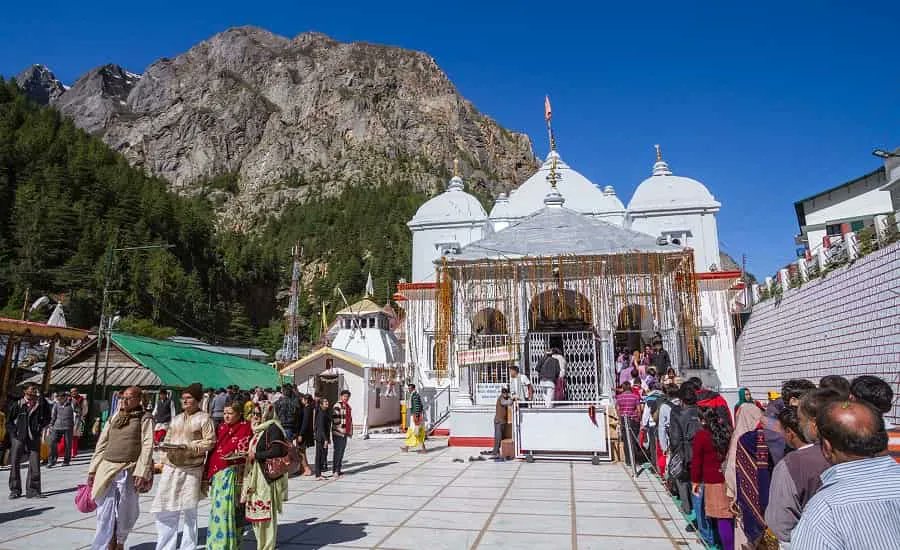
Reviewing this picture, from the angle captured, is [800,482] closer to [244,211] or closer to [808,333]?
[808,333]

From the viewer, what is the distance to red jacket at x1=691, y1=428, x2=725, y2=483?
182 inches

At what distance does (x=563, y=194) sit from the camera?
917 inches

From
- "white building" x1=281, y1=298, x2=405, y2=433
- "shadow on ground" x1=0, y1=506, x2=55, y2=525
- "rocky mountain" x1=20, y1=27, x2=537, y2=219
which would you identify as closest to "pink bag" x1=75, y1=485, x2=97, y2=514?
"shadow on ground" x1=0, y1=506, x2=55, y2=525

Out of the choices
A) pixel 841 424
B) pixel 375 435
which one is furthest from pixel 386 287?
pixel 841 424

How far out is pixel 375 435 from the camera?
1806 cm

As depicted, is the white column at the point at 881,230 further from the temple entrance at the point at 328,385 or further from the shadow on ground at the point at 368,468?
the temple entrance at the point at 328,385

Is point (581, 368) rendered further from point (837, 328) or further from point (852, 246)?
point (852, 246)

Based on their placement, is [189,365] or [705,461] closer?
[705,461]

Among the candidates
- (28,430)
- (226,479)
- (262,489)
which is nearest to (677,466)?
(262,489)

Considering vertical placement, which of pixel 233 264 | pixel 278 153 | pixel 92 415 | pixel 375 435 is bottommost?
pixel 375 435

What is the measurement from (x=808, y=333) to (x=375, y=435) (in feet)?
46.3

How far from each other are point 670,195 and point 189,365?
2103cm

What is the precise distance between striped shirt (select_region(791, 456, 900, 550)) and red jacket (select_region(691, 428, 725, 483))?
3.14 m

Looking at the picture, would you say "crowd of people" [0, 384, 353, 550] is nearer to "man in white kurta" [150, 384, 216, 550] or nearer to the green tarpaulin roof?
"man in white kurta" [150, 384, 216, 550]
